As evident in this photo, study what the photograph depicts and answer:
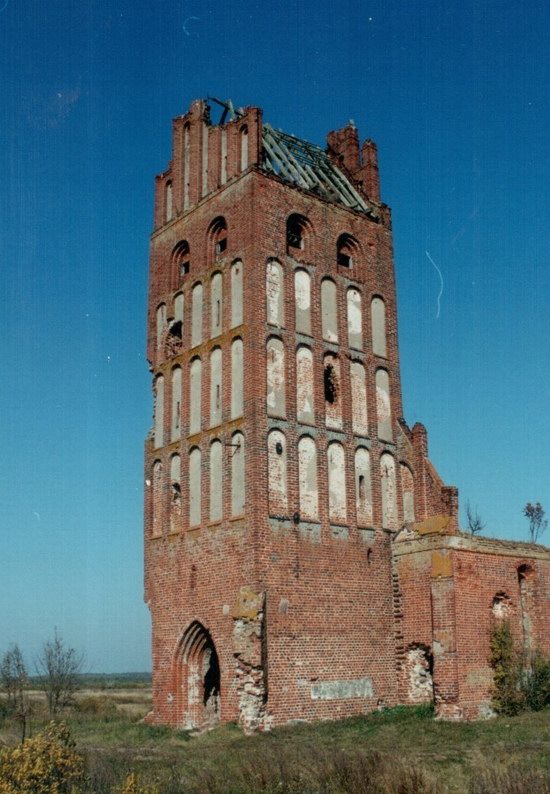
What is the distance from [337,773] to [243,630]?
8380mm

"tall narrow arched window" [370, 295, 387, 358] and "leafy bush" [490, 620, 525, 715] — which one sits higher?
"tall narrow arched window" [370, 295, 387, 358]

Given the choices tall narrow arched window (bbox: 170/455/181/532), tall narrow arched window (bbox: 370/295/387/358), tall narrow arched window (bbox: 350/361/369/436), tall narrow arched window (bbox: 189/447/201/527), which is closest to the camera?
tall narrow arched window (bbox: 189/447/201/527)

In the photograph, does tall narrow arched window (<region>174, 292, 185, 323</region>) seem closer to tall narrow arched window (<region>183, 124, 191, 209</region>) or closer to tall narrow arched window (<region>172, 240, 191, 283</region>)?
tall narrow arched window (<region>172, 240, 191, 283</region>)

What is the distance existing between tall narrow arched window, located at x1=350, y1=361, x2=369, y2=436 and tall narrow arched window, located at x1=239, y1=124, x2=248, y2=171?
6183 millimetres

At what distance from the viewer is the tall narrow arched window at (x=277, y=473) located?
805 inches

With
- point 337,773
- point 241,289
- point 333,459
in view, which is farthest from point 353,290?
point 337,773

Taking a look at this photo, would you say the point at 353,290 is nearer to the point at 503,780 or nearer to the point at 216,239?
the point at 216,239

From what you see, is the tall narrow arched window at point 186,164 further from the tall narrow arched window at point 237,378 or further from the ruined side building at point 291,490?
the tall narrow arched window at point 237,378

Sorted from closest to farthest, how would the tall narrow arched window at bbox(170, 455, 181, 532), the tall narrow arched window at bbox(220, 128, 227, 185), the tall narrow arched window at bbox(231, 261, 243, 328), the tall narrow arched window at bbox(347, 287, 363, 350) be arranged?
the tall narrow arched window at bbox(231, 261, 243, 328)
the tall narrow arched window at bbox(170, 455, 181, 532)
the tall narrow arched window at bbox(347, 287, 363, 350)
the tall narrow arched window at bbox(220, 128, 227, 185)

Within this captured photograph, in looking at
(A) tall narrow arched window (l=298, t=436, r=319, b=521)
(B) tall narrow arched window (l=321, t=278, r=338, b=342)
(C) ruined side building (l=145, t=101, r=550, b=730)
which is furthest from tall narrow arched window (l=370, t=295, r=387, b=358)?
(A) tall narrow arched window (l=298, t=436, r=319, b=521)

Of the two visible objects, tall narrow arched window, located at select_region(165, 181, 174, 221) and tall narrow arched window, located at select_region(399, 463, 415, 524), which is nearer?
tall narrow arched window, located at select_region(399, 463, 415, 524)

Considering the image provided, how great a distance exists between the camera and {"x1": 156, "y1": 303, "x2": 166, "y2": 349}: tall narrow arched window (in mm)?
25000

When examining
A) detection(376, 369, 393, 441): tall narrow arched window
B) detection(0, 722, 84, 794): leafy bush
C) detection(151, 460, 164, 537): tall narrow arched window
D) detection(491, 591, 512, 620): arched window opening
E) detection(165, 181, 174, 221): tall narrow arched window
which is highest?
detection(165, 181, 174, 221): tall narrow arched window

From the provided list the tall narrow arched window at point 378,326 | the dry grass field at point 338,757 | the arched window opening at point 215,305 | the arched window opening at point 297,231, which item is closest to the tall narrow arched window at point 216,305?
the arched window opening at point 215,305
